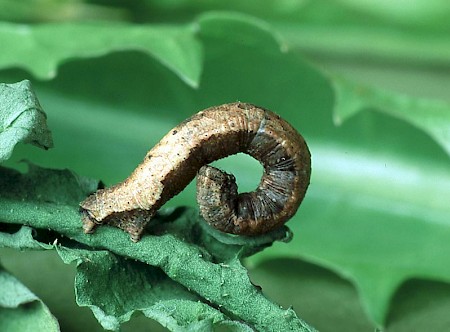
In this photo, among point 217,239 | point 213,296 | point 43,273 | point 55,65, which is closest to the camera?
point 213,296

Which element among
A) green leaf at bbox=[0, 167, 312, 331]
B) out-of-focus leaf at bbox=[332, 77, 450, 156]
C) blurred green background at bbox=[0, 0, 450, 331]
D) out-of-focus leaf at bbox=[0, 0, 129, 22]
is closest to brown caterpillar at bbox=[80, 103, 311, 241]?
green leaf at bbox=[0, 167, 312, 331]

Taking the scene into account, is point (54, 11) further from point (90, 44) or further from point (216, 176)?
point (216, 176)

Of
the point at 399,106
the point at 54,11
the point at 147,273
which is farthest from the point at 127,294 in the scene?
the point at 54,11

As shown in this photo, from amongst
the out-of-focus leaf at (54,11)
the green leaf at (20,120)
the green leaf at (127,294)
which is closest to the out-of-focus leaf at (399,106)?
the green leaf at (127,294)

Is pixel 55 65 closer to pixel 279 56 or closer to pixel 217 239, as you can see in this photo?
pixel 279 56

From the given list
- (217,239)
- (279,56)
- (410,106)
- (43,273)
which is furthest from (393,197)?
(43,273)

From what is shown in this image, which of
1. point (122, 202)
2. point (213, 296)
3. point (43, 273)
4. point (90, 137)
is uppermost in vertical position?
point (122, 202)

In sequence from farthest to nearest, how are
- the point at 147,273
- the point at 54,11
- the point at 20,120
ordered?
the point at 54,11 < the point at 147,273 < the point at 20,120

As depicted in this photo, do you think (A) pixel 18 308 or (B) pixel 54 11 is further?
(B) pixel 54 11
